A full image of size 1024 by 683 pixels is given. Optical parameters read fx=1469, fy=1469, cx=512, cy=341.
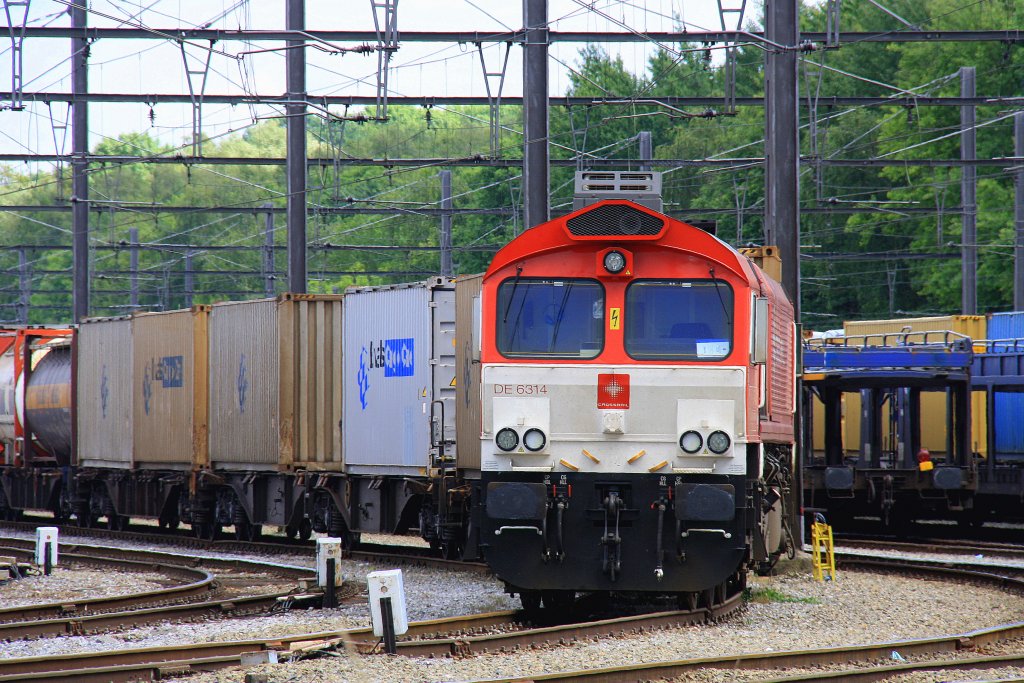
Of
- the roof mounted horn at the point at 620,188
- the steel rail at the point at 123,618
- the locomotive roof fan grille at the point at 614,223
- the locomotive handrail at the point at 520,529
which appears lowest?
the steel rail at the point at 123,618

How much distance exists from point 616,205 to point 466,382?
5348 millimetres

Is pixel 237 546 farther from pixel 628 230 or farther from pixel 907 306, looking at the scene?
pixel 907 306

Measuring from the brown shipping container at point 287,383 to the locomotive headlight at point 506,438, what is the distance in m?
9.24

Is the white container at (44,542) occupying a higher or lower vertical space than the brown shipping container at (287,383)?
lower

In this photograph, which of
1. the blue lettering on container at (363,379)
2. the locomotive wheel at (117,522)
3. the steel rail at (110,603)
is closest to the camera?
the steel rail at (110,603)

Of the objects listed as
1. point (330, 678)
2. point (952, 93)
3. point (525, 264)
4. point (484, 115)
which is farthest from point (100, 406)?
point (484, 115)

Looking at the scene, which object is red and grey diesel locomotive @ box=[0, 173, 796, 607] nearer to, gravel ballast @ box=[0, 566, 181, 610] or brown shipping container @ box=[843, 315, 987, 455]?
gravel ballast @ box=[0, 566, 181, 610]

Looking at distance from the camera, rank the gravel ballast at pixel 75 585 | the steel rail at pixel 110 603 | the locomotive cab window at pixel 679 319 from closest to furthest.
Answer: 1. the locomotive cab window at pixel 679 319
2. the steel rail at pixel 110 603
3. the gravel ballast at pixel 75 585

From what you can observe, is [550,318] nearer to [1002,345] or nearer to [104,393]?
[1002,345]

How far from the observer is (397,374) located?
1911 cm

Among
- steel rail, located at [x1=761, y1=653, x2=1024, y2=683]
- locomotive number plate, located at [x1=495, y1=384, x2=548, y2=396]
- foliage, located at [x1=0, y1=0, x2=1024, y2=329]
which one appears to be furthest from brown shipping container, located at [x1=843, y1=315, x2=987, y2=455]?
steel rail, located at [x1=761, y1=653, x2=1024, y2=683]

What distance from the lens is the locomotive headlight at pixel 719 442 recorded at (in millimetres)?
11836

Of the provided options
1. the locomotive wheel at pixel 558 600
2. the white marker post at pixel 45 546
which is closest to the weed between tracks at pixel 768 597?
the locomotive wheel at pixel 558 600

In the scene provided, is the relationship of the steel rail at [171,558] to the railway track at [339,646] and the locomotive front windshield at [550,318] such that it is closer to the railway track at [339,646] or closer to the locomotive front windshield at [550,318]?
the railway track at [339,646]
